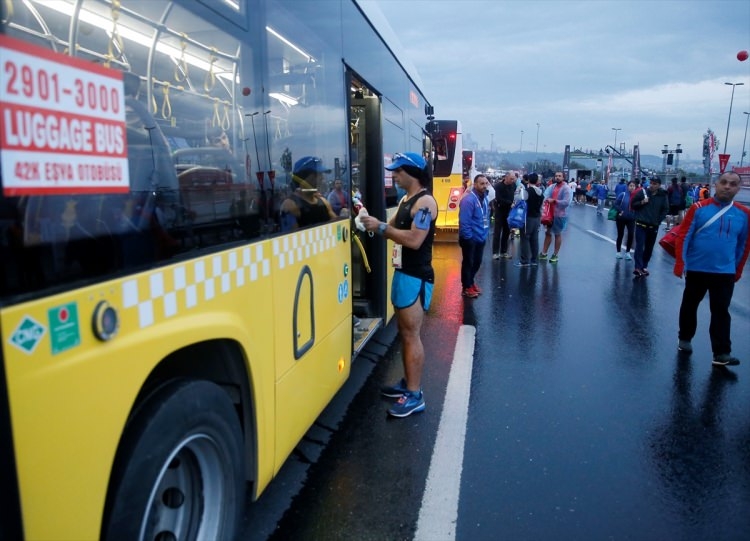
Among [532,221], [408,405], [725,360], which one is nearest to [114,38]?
[408,405]

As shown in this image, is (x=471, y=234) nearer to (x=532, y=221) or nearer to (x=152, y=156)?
(x=532, y=221)

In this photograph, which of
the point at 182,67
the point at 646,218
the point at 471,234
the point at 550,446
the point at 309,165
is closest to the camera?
the point at 182,67

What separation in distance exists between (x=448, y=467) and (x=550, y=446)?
81 centimetres

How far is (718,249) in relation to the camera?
5.24 meters

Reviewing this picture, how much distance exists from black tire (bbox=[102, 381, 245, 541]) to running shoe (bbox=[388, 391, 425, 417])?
73.9 inches

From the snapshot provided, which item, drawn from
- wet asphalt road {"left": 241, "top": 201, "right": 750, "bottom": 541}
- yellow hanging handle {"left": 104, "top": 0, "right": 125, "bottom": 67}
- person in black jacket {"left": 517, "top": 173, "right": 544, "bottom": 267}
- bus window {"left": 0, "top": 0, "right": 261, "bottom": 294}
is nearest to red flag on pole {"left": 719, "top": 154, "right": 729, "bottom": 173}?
person in black jacket {"left": 517, "top": 173, "right": 544, "bottom": 267}

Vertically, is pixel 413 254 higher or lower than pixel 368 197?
lower

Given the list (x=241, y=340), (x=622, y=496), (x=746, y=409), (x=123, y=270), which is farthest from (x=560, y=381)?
(x=123, y=270)

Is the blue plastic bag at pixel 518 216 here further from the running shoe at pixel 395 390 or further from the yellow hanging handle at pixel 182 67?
the yellow hanging handle at pixel 182 67

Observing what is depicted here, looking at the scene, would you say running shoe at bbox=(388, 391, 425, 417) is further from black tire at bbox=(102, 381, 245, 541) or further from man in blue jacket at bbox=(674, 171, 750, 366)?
man in blue jacket at bbox=(674, 171, 750, 366)

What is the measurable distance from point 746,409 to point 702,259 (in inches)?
59.2

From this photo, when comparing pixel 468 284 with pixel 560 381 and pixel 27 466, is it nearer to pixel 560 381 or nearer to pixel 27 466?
pixel 560 381

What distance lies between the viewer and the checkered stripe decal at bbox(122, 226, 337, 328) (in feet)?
5.65

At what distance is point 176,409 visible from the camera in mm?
1896
